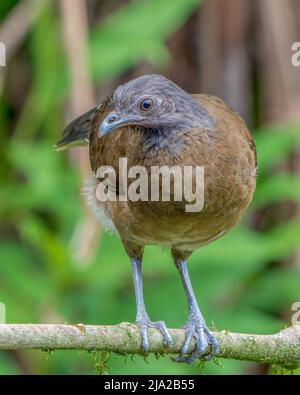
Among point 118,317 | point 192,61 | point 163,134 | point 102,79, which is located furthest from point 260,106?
point 163,134

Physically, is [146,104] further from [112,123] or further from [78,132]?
[78,132]

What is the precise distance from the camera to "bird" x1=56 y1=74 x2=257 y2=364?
4379mm

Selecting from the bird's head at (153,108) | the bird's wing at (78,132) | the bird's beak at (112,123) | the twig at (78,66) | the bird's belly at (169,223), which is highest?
the twig at (78,66)

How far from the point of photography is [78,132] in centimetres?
538

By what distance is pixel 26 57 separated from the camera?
7.38 m

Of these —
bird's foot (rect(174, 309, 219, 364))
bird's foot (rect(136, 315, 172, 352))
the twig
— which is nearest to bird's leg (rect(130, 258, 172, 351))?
bird's foot (rect(136, 315, 172, 352))

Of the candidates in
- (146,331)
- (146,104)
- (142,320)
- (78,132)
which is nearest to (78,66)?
(78,132)

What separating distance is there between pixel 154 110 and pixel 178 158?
245mm

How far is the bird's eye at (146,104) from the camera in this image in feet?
14.5

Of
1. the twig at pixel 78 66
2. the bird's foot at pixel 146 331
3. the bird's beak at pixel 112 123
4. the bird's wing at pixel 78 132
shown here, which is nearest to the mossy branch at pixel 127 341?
the bird's foot at pixel 146 331

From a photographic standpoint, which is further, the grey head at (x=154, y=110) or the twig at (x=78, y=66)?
the twig at (x=78, y=66)

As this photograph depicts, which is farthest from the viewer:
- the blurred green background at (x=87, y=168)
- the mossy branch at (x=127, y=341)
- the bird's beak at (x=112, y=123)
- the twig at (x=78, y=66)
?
the twig at (x=78, y=66)

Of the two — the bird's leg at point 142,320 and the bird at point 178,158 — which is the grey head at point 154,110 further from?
the bird's leg at point 142,320

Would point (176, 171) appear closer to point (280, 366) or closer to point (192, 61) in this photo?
point (280, 366)
